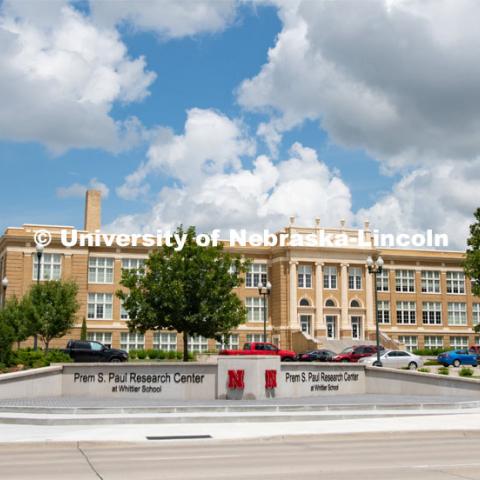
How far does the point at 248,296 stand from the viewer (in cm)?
7031

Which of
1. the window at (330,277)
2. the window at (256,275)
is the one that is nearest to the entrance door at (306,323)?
the window at (330,277)

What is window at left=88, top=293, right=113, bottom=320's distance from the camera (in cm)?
6638

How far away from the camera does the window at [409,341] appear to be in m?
73.4

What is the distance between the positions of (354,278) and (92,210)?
26.4 m

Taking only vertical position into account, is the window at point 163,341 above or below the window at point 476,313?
below

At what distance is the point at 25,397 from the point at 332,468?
15856 millimetres

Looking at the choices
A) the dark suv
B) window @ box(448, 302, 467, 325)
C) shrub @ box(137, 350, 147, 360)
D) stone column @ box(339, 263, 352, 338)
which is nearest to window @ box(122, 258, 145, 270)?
shrub @ box(137, 350, 147, 360)

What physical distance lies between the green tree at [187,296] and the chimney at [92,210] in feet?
78.5

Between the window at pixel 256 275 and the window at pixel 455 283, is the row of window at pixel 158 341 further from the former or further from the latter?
the window at pixel 455 283

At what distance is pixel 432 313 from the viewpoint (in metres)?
75.8

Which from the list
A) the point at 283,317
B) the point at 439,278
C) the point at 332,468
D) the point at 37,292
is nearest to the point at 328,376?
the point at 332,468

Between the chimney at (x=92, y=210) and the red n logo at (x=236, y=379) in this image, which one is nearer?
the red n logo at (x=236, y=379)

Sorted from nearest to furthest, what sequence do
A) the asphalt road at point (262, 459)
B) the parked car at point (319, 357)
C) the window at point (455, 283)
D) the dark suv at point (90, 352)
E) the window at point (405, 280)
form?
1. the asphalt road at point (262, 459)
2. the dark suv at point (90, 352)
3. the parked car at point (319, 357)
4. the window at point (405, 280)
5. the window at point (455, 283)

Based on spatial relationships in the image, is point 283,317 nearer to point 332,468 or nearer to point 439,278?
point 439,278
